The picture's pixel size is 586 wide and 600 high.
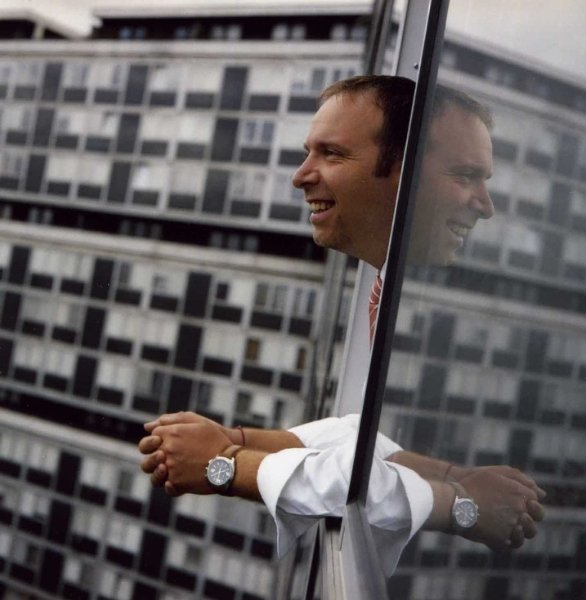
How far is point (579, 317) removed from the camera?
152mm

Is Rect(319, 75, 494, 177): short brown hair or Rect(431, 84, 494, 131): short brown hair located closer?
Rect(431, 84, 494, 131): short brown hair

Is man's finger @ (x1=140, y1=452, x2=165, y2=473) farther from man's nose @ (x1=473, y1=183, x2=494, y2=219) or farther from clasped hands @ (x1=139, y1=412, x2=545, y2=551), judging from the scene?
man's nose @ (x1=473, y1=183, x2=494, y2=219)

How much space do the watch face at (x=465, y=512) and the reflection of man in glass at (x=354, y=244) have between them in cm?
3

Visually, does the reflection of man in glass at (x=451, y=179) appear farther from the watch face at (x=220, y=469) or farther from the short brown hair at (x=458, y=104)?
the watch face at (x=220, y=469)

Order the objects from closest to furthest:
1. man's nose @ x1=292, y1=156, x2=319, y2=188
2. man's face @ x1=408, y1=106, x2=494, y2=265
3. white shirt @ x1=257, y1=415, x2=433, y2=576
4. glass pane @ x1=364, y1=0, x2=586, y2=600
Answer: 1. glass pane @ x1=364, y1=0, x2=586, y2=600
2. man's face @ x1=408, y1=106, x2=494, y2=265
3. white shirt @ x1=257, y1=415, x2=433, y2=576
4. man's nose @ x1=292, y1=156, x2=319, y2=188

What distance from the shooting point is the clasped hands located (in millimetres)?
184

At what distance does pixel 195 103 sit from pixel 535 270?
42.2 feet

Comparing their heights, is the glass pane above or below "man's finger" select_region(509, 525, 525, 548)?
above

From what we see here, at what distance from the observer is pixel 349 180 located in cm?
48

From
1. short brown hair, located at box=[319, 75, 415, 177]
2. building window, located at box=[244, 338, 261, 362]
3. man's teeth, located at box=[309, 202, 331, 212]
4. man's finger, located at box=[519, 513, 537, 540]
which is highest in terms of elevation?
short brown hair, located at box=[319, 75, 415, 177]

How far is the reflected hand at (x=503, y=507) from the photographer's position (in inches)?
7.0

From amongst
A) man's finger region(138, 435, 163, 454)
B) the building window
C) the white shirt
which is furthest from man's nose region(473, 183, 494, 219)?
→ the building window

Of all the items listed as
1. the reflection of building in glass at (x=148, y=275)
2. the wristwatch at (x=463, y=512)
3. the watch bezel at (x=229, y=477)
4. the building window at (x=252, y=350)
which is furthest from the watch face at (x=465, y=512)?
the building window at (x=252, y=350)

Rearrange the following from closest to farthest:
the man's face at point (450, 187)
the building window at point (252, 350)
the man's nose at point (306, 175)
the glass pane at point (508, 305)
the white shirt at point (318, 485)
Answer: the glass pane at point (508, 305) < the man's face at point (450, 187) < the white shirt at point (318, 485) < the man's nose at point (306, 175) < the building window at point (252, 350)
